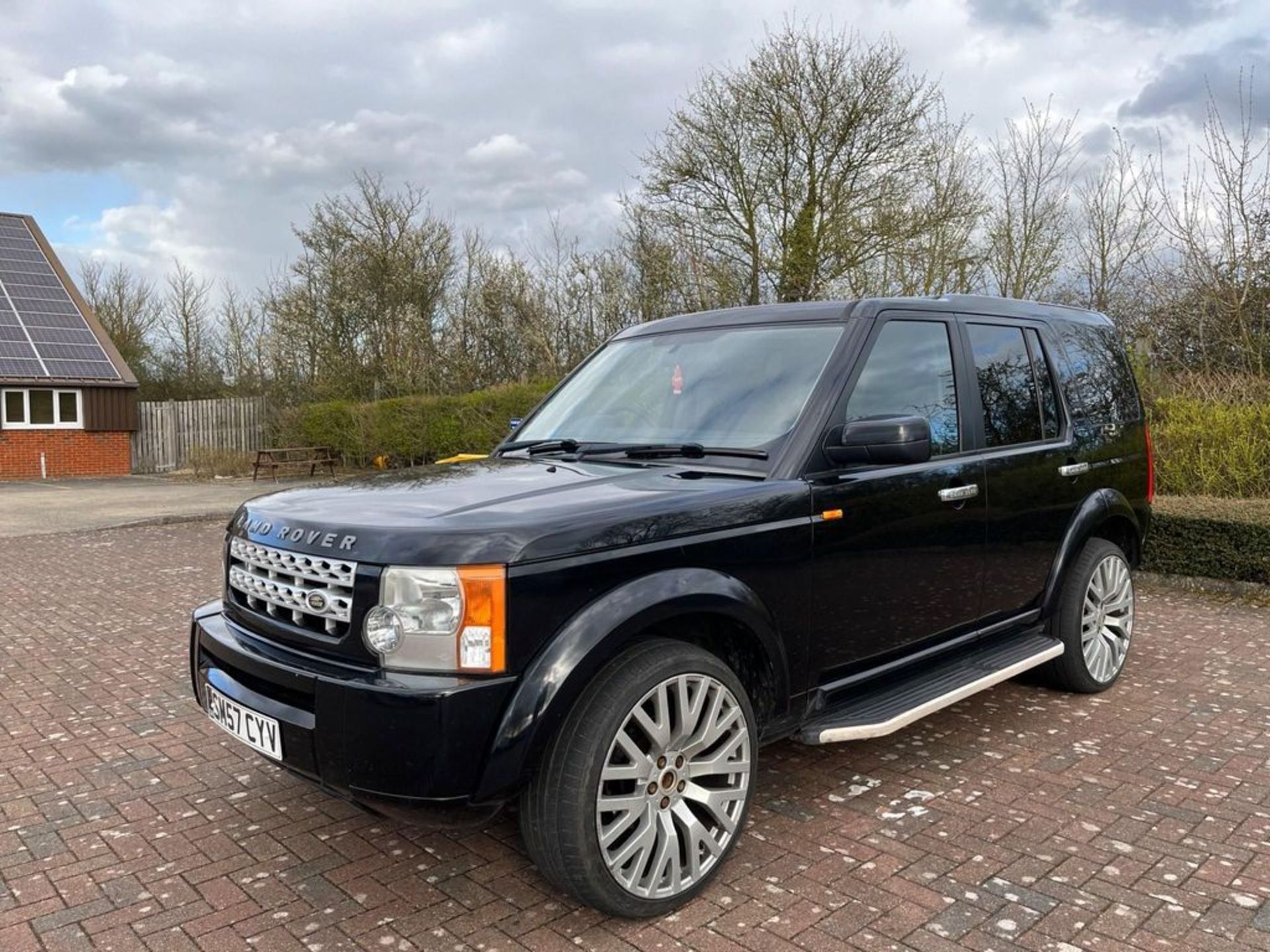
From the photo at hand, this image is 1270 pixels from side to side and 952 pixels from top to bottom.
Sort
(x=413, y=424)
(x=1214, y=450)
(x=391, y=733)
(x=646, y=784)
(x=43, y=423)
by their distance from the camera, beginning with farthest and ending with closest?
(x=43, y=423) → (x=413, y=424) → (x=1214, y=450) → (x=646, y=784) → (x=391, y=733)

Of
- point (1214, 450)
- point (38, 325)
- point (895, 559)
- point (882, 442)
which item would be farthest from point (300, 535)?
point (38, 325)

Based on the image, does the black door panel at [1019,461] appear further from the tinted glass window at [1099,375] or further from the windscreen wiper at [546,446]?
the windscreen wiper at [546,446]

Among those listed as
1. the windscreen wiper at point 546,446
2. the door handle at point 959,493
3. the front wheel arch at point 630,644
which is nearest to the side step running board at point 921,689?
the front wheel arch at point 630,644

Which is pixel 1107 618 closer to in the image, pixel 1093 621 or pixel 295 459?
pixel 1093 621

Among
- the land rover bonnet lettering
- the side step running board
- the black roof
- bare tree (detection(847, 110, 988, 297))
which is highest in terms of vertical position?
bare tree (detection(847, 110, 988, 297))

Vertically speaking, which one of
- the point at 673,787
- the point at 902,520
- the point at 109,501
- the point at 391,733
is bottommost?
the point at 109,501

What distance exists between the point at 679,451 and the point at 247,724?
1.78m

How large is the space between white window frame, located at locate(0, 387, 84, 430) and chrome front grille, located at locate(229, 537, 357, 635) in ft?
86.7

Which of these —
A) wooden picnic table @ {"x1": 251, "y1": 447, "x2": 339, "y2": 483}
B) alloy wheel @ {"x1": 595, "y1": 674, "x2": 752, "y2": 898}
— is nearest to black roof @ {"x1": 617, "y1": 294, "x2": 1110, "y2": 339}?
alloy wheel @ {"x1": 595, "y1": 674, "x2": 752, "y2": 898}

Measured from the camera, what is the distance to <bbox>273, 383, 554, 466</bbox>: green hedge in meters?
19.5

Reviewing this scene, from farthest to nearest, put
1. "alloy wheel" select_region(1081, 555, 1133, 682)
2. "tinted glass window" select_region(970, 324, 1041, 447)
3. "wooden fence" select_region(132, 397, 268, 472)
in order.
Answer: "wooden fence" select_region(132, 397, 268, 472)
"alloy wheel" select_region(1081, 555, 1133, 682)
"tinted glass window" select_region(970, 324, 1041, 447)

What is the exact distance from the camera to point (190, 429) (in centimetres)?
2697

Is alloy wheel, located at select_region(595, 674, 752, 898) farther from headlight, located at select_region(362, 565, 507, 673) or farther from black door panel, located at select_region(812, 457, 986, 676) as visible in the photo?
black door panel, located at select_region(812, 457, 986, 676)

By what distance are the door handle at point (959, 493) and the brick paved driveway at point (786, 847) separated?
3.90ft
